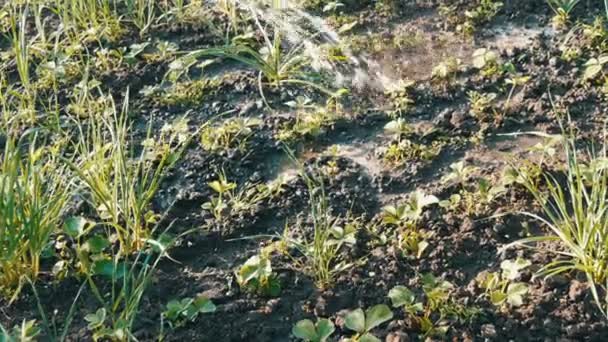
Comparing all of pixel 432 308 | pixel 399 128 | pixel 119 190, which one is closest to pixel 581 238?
pixel 432 308

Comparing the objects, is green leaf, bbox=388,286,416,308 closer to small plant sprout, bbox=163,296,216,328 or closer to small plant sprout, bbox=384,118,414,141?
small plant sprout, bbox=163,296,216,328

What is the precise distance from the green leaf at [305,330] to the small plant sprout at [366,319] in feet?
0.31

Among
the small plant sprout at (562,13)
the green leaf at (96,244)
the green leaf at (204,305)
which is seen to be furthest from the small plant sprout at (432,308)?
the small plant sprout at (562,13)

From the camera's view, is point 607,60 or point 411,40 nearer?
point 607,60

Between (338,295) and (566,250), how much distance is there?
2.33 feet

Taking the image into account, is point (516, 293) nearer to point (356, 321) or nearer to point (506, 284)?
point (506, 284)

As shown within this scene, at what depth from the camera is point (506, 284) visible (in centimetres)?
253

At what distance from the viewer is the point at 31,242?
2539mm

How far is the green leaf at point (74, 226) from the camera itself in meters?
2.69

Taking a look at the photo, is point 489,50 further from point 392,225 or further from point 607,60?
point 392,225

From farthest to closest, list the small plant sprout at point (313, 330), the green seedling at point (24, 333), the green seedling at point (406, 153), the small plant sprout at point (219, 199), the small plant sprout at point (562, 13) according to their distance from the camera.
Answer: the small plant sprout at point (562, 13) < the green seedling at point (406, 153) < the small plant sprout at point (219, 199) < the small plant sprout at point (313, 330) < the green seedling at point (24, 333)

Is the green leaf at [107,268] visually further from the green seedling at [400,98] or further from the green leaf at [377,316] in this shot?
the green seedling at [400,98]

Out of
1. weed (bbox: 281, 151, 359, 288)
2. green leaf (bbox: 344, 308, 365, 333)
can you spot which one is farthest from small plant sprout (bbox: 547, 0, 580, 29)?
green leaf (bbox: 344, 308, 365, 333)

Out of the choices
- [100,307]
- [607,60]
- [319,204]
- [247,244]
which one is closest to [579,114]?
[607,60]
